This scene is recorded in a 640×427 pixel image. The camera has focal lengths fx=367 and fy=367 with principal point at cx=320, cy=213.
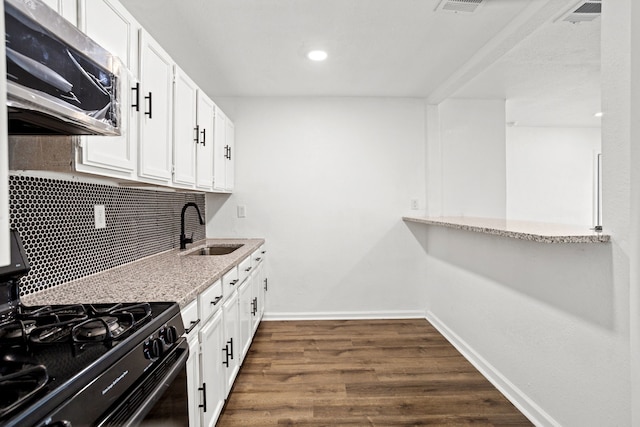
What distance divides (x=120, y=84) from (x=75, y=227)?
32.8 inches

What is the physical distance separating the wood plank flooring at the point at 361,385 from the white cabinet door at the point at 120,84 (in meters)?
1.49

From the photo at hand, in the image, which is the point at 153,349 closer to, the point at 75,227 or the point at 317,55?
the point at 75,227

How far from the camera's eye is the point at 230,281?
7.10 ft

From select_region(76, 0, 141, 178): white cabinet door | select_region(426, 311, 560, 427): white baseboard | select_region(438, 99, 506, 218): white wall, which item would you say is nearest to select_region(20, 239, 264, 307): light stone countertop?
select_region(76, 0, 141, 178): white cabinet door

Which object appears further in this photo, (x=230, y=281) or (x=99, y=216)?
(x=230, y=281)

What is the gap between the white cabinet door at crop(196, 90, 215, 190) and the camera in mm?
2600

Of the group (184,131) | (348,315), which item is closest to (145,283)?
(184,131)

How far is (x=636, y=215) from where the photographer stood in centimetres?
136

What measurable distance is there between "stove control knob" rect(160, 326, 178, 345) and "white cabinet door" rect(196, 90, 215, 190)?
1.53 meters

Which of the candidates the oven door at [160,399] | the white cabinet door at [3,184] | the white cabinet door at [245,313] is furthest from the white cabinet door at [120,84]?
the white cabinet door at [245,313]

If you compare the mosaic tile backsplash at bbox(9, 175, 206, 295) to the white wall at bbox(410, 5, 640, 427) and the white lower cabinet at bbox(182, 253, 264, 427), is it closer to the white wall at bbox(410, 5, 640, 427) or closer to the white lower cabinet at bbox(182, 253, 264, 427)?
the white lower cabinet at bbox(182, 253, 264, 427)

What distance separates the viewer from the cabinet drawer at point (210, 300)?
5.30 feet

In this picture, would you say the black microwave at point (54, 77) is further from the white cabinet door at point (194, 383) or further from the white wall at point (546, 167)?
the white wall at point (546, 167)

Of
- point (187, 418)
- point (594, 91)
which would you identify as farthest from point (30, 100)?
point (594, 91)
